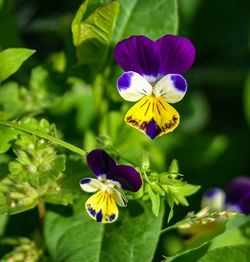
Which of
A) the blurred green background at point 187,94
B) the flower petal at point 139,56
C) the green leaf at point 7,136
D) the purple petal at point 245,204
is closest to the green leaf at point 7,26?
the blurred green background at point 187,94

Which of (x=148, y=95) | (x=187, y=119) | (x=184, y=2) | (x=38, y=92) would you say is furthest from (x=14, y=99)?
(x=184, y=2)

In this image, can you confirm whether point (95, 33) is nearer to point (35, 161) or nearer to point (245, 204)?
point (35, 161)

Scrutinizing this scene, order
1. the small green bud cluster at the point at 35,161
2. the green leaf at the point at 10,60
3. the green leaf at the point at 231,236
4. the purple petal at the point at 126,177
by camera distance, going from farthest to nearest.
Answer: the green leaf at the point at 231,236
the green leaf at the point at 10,60
the small green bud cluster at the point at 35,161
the purple petal at the point at 126,177

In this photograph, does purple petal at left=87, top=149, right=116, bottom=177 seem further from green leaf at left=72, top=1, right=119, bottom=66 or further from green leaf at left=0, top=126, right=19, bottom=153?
green leaf at left=72, top=1, right=119, bottom=66

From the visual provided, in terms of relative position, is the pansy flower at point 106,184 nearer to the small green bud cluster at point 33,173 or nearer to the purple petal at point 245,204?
the small green bud cluster at point 33,173

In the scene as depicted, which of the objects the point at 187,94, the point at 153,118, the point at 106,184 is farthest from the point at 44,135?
the point at 187,94

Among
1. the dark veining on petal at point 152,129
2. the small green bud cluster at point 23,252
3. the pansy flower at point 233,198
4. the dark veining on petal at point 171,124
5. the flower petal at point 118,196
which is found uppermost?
the dark veining on petal at point 171,124

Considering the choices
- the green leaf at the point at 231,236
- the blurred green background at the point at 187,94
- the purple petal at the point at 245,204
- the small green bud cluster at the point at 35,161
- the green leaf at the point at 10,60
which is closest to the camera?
the small green bud cluster at the point at 35,161
